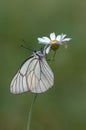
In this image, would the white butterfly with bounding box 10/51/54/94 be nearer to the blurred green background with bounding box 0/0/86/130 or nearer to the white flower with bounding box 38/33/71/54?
the white flower with bounding box 38/33/71/54

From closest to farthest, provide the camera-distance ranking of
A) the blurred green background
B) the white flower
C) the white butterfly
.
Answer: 1. the white butterfly
2. the white flower
3. the blurred green background

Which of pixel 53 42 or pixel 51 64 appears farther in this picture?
pixel 51 64

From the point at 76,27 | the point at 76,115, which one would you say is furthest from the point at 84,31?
the point at 76,115

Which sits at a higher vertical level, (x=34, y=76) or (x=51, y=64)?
(x=51, y=64)

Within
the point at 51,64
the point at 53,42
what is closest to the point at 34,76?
the point at 53,42

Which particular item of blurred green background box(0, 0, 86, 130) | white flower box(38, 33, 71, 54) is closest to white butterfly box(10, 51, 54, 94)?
white flower box(38, 33, 71, 54)

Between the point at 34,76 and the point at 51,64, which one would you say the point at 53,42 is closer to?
the point at 34,76
